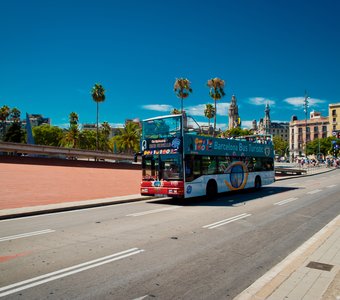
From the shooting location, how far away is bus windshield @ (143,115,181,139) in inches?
629

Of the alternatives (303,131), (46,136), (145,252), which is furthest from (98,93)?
(303,131)

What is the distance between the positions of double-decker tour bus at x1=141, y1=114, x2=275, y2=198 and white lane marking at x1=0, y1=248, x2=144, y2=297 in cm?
861

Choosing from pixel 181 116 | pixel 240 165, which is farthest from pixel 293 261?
pixel 240 165

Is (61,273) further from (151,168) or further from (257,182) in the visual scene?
(257,182)

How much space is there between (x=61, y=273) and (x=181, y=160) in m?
10.4

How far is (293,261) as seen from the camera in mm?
6488

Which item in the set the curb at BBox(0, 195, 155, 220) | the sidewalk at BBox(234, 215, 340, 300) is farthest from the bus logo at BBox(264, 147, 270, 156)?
the sidewalk at BBox(234, 215, 340, 300)

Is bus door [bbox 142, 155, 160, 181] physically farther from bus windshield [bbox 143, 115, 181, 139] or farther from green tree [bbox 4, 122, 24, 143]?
green tree [bbox 4, 122, 24, 143]

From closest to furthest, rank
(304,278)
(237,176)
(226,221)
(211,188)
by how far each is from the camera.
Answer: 1. (304,278)
2. (226,221)
3. (211,188)
4. (237,176)

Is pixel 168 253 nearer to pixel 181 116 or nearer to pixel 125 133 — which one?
pixel 181 116

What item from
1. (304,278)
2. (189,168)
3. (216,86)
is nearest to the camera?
(304,278)

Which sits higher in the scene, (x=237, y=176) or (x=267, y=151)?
(x=267, y=151)

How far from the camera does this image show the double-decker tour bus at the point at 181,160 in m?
15.7

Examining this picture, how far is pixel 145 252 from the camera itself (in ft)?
24.0
